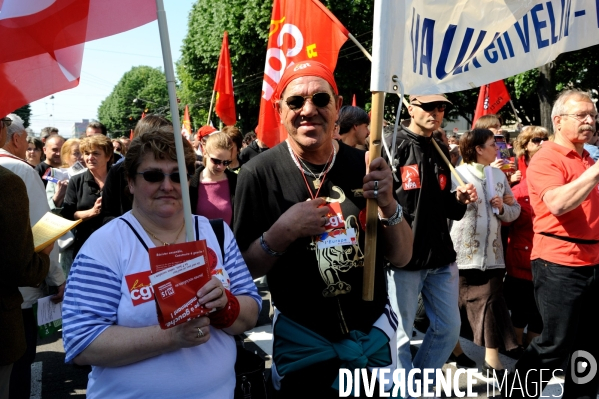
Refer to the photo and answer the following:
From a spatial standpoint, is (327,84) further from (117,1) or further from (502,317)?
(502,317)

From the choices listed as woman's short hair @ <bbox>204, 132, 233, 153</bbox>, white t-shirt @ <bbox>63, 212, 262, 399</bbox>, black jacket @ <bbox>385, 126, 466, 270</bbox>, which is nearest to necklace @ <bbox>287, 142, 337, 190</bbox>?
white t-shirt @ <bbox>63, 212, 262, 399</bbox>

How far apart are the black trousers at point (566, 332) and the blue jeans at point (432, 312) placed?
0.50 m

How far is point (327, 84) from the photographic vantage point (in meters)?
2.43

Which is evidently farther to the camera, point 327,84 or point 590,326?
point 590,326

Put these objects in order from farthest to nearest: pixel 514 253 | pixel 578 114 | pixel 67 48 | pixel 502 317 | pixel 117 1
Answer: pixel 514 253, pixel 502 317, pixel 578 114, pixel 67 48, pixel 117 1

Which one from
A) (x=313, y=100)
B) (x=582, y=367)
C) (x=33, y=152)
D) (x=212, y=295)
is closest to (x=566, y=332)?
(x=582, y=367)

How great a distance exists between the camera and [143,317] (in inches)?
78.3

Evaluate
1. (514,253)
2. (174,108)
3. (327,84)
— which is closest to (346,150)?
(327,84)

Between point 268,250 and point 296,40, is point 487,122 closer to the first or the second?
point 296,40

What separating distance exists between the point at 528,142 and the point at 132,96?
338 ft

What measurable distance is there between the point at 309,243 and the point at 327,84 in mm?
681

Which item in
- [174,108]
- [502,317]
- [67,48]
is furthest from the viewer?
[502,317]

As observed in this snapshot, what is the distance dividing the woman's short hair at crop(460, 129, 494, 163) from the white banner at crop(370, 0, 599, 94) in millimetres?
1863

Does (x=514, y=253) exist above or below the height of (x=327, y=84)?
below
